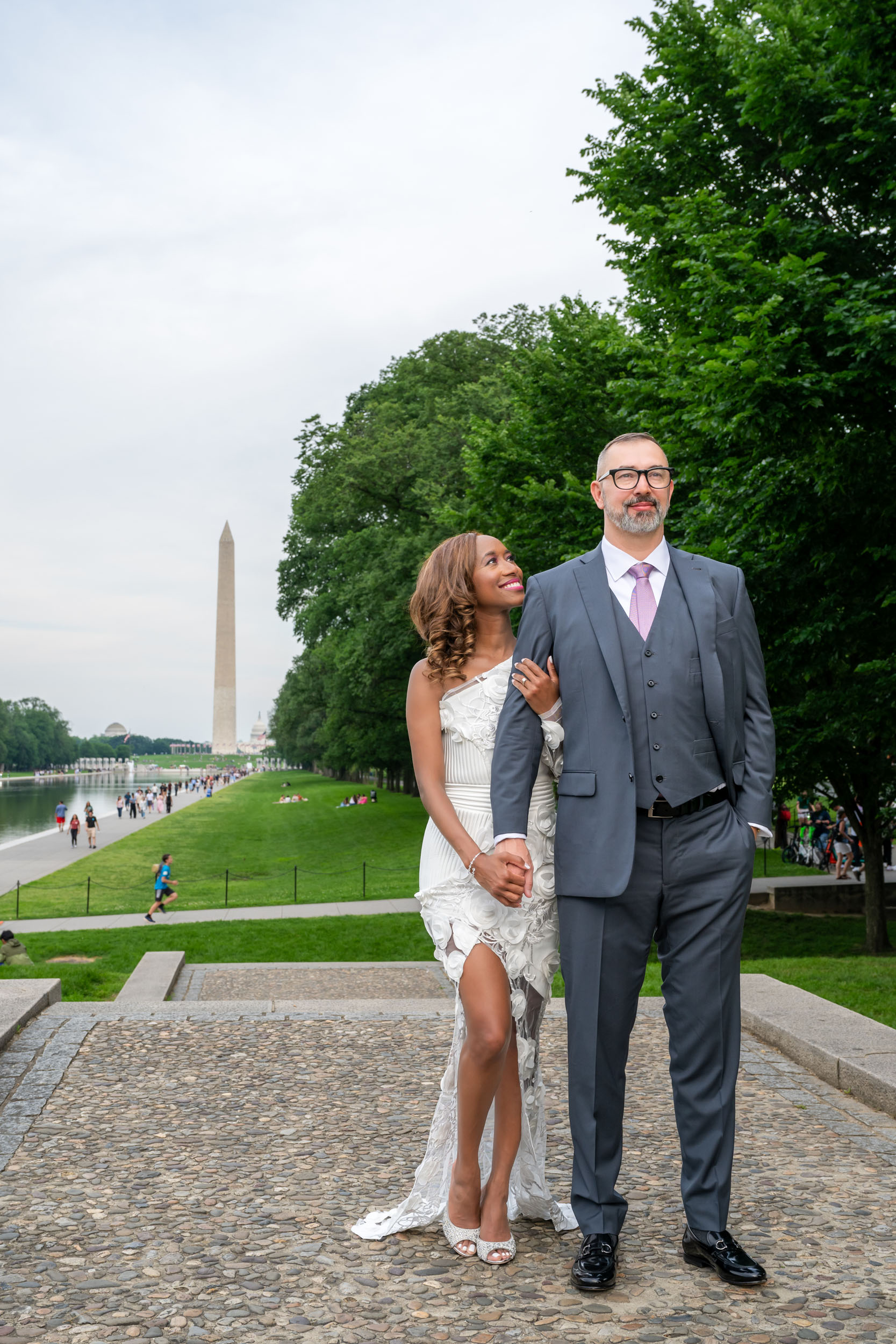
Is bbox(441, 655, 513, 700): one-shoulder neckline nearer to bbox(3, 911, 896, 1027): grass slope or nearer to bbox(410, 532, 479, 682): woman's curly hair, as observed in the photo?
bbox(410, 532, 479, 682): woman's curly hair

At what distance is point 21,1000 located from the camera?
693 centimetres

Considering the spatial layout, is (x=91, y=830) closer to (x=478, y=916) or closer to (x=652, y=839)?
(x=478, y=916)

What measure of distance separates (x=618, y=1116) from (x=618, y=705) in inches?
47.3

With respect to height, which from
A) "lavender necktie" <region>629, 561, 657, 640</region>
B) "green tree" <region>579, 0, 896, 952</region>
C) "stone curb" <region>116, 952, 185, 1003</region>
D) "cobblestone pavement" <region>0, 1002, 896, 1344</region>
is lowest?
"stone curb" <region>116, 952, 185, 1003</region>

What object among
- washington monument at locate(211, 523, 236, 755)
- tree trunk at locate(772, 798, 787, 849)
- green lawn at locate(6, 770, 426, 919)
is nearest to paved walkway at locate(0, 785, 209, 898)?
green lawn at locate(6, 770, 426, 919)

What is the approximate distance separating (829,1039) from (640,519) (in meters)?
3.67

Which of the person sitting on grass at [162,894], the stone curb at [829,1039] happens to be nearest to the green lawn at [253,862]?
the person sitting on grass at [162,894]

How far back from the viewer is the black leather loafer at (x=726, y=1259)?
3266mm

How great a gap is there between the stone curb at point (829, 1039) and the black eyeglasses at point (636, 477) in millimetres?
2627

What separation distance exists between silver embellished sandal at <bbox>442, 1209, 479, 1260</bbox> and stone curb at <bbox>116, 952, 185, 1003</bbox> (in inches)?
216

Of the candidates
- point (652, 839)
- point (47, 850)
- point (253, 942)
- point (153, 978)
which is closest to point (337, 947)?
point (253, 942)

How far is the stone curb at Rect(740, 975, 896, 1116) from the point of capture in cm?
530

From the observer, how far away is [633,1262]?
11.4ft

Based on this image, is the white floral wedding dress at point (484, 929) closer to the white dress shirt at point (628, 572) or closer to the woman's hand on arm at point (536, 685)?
the woman's hand on arm at point (536, 685)
